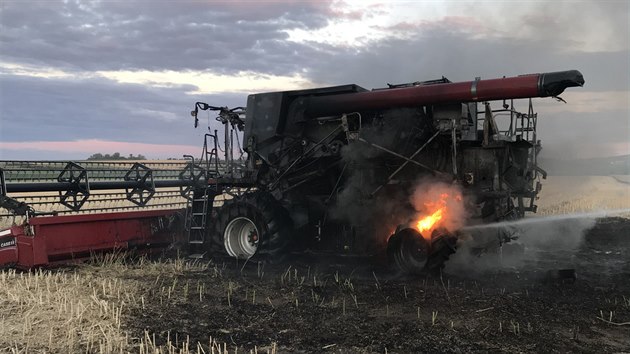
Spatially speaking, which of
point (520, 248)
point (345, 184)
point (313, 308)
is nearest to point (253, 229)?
point (345, 184)

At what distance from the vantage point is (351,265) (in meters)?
8.84

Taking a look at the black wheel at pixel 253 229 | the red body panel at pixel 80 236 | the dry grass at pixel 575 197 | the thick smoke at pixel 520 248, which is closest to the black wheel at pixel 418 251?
the thick smoke at pixel 520 248

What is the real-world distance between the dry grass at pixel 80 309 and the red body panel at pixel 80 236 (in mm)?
294

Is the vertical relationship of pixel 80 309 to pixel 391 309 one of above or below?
above

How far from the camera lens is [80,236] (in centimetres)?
861

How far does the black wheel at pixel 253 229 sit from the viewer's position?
28.8ft

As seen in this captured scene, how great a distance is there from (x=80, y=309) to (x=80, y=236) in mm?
3442

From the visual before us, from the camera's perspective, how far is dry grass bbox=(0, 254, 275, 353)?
454 centimetres

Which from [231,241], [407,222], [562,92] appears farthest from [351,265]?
[562,92]

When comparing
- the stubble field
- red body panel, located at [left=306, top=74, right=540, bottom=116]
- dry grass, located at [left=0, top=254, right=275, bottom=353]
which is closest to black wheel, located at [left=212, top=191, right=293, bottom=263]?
the stubble field

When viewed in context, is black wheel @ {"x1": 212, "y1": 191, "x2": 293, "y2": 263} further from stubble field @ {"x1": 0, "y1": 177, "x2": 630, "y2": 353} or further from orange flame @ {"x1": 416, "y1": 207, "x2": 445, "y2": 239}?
orange flame @ {"x1": 416, "y1": 207, "x2": 445, "y2": 239}

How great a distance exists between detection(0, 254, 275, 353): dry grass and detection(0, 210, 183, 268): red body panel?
29 cm

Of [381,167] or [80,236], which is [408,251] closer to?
[381,167]

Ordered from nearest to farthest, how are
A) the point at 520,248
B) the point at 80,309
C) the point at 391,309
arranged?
1. the point at 80,309
2. the point at 391,309
3. the point at 520,248
